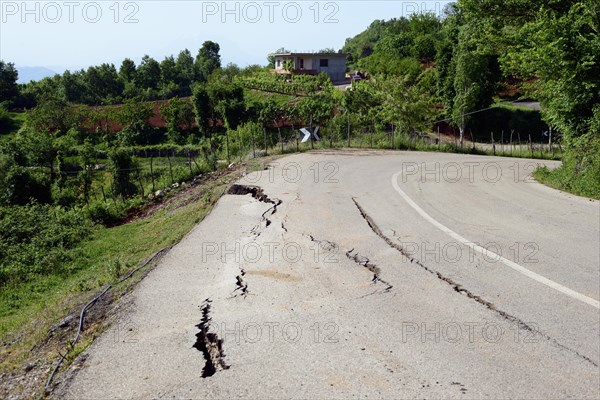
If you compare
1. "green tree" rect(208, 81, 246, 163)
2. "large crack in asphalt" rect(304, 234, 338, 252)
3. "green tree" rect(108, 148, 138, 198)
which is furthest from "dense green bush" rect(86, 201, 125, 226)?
"green tree" rect(208, 81, 246, 163)

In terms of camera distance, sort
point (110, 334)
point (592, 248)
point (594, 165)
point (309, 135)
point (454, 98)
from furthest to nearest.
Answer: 1. point (454, 98)
2. point (309, 135)
3. point (594, 165)
4. point (592, 248)
5. point (110, 334)

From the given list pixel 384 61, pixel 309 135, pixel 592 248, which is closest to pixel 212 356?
pixel 592 248

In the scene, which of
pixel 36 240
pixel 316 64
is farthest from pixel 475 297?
→ pixel 316 64

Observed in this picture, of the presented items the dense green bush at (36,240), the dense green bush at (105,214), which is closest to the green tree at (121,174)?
the dense green bush at (36,240)

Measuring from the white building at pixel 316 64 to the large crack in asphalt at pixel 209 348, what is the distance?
240 ft

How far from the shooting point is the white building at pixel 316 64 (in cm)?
7800

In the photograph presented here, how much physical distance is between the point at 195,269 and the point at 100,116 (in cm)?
5860

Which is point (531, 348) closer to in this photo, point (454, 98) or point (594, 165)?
point (594, 165)

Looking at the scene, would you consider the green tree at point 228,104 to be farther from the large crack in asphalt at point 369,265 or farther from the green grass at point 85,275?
the large crack in asphalt at point 369,265

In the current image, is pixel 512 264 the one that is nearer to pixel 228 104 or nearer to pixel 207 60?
pixel 228 104

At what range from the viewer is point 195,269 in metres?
8.32

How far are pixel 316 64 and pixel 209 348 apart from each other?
252 feet

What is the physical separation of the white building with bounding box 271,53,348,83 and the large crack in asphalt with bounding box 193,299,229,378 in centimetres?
7301

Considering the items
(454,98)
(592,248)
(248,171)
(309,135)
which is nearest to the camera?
(592,248)
